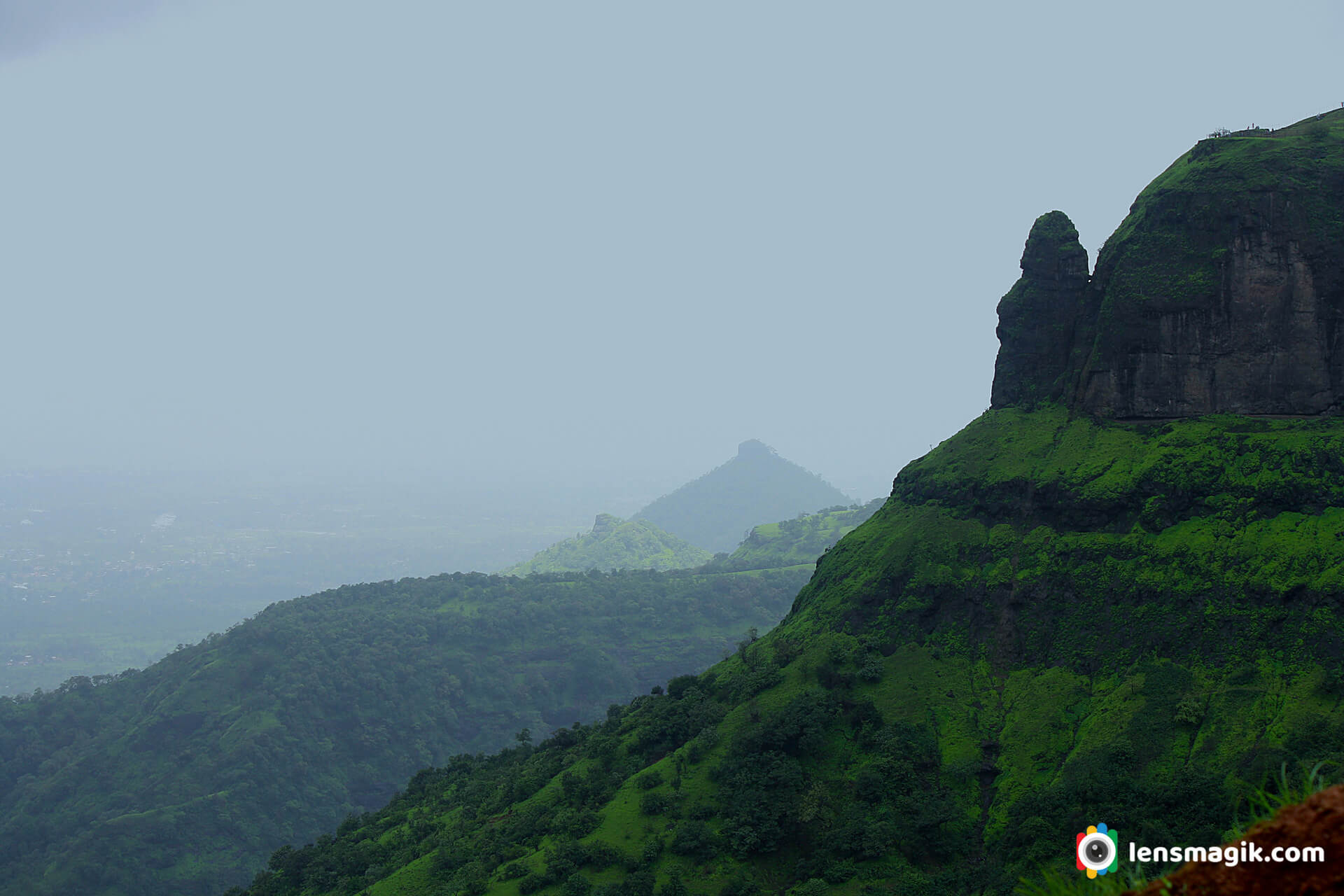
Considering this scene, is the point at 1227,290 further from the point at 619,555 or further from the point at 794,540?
the point at 619,555

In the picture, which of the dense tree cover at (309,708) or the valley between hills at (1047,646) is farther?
the dense tree cover at (309,708)

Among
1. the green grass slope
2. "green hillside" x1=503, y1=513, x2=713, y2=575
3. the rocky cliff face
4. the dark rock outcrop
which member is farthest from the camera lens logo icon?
"green hillside" x1=503, y1=513, x2=713, y2=575

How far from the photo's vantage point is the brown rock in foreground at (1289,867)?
290 inches

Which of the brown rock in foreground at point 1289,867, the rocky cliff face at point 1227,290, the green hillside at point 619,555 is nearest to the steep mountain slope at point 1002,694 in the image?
the rocky cliff face at point 1227,290

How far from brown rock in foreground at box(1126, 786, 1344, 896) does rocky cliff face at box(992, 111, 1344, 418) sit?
43627mm

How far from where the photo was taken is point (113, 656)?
6407 inches

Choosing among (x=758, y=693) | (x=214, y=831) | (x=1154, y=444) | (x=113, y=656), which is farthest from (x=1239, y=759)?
(x=113, y=656)

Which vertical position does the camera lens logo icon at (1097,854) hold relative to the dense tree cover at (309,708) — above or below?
above

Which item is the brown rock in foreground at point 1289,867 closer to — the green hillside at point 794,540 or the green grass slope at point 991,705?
the green grass slope at point 991,705

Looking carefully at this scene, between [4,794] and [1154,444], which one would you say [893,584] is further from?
[4,794]

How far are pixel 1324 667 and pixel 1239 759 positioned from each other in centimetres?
586

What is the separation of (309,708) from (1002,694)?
8024cm

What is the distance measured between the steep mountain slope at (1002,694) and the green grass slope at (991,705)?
13 centimetres

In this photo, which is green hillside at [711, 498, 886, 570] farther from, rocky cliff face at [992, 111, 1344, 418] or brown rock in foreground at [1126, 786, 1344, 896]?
brown rock in foreground at [1126, 786, 1344, 896]
